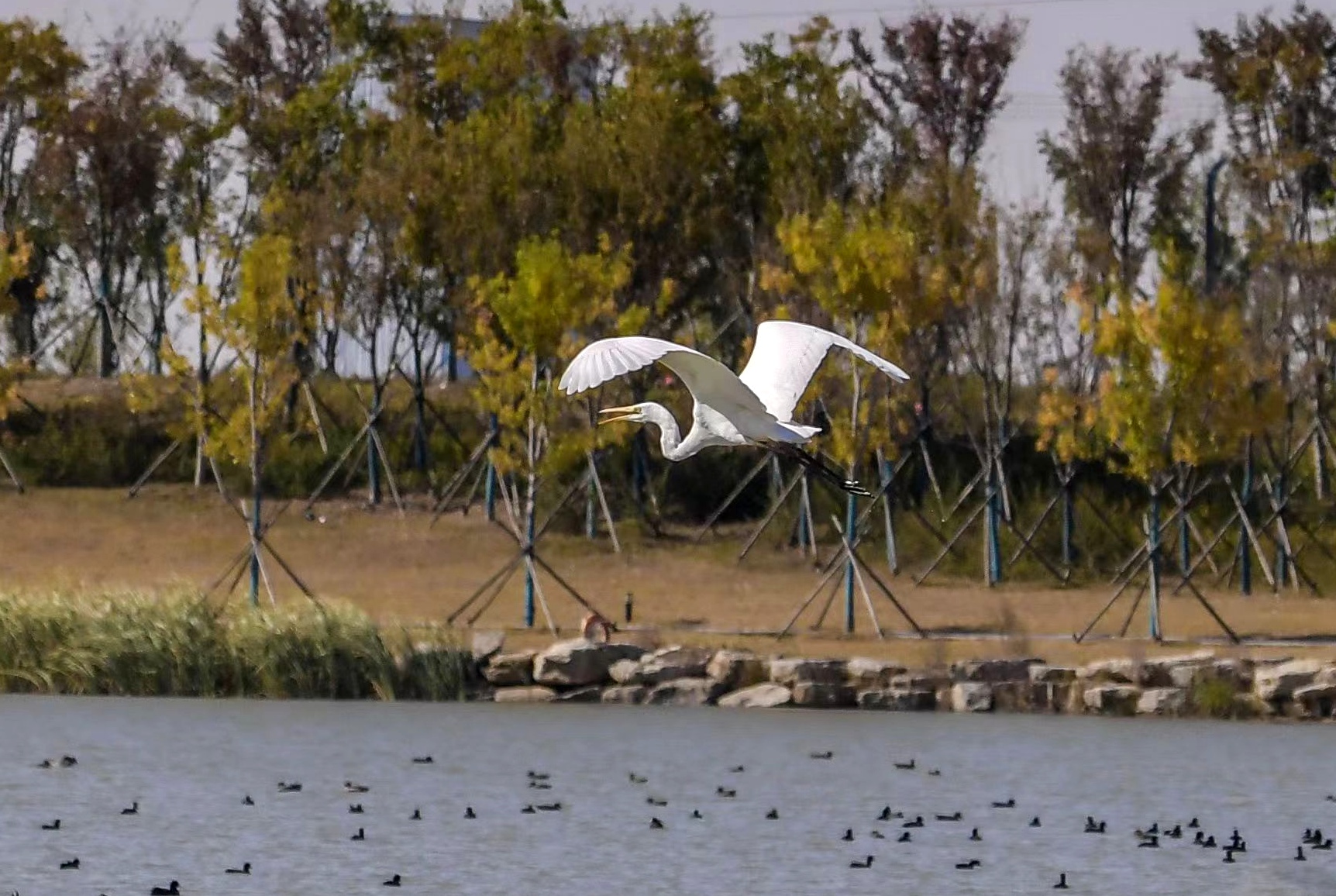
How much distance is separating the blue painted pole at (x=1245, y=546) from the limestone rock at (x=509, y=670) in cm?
1329

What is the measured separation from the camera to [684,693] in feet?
112

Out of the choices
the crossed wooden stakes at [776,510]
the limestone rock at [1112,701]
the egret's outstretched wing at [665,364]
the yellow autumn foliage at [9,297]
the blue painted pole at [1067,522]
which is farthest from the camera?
the yellow autumn foliage at [9,297]

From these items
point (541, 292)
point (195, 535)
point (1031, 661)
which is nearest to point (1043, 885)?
point (1031, 661)

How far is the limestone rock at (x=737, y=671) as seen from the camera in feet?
113

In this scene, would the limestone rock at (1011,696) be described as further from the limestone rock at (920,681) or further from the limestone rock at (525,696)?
the limestone rock at (525,696)

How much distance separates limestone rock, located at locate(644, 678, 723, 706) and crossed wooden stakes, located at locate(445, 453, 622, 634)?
288cm

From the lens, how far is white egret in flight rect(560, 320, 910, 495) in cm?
1847

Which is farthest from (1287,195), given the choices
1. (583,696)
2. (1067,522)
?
(583,696)

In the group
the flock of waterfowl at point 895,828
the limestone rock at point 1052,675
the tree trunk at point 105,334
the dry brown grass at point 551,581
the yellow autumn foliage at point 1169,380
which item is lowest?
the flock of waterfowl at point 895,828

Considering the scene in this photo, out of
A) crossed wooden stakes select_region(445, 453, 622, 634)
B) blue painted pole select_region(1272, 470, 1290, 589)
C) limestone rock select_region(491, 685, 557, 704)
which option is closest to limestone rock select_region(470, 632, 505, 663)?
limestone rock select_region(491, 685, 557, 704)

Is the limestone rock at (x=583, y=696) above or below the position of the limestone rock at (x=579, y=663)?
below

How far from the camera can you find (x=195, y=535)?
4875cm

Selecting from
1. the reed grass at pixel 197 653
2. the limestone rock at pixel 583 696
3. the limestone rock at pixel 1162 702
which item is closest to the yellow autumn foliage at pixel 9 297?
the reed grass at pixel 197 653

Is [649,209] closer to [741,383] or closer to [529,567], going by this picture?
[529,567]
